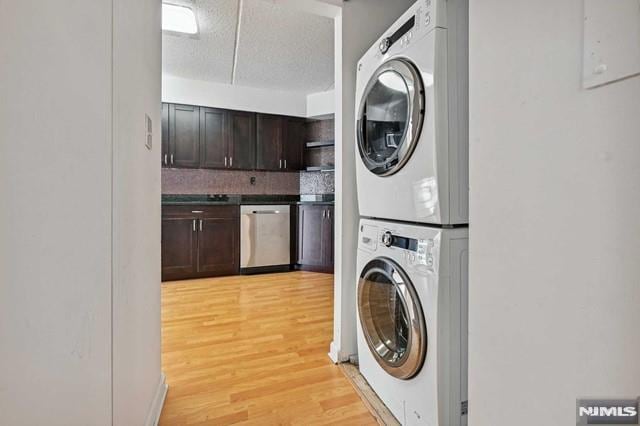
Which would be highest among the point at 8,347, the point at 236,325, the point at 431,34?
the point at 431,34

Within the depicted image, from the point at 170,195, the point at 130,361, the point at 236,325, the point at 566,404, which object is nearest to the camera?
the point at 566,404

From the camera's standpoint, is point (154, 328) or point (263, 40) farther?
point (263, 40)

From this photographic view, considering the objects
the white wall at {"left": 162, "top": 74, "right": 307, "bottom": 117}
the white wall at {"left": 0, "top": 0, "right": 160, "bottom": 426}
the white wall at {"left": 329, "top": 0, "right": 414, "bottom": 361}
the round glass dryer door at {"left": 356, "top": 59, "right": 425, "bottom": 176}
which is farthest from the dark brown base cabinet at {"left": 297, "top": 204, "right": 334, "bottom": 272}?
the white wall at {"left": 0, "top": 0, "right": 160, "bottom": 426}

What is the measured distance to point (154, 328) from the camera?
1269 millimetres

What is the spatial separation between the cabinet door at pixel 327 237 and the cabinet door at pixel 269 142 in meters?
0.95

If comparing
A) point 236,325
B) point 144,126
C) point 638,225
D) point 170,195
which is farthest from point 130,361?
point 170,195

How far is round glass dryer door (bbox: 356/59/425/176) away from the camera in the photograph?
3.64 ft

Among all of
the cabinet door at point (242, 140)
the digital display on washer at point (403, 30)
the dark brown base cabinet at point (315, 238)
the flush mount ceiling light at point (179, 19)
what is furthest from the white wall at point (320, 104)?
the digital display on washer at point (403, 30)

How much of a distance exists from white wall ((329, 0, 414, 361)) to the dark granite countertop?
2.05m

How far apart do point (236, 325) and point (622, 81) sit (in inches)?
88.7

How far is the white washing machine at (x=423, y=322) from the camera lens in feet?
3.31

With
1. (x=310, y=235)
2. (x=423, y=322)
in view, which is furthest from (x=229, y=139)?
(x=423, y=322)

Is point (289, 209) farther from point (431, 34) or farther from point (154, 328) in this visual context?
point (431, 34)

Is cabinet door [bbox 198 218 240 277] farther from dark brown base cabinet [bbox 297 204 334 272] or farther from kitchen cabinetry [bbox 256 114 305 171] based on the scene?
kitchen cabinetry [bbox 256 114 305 171]
